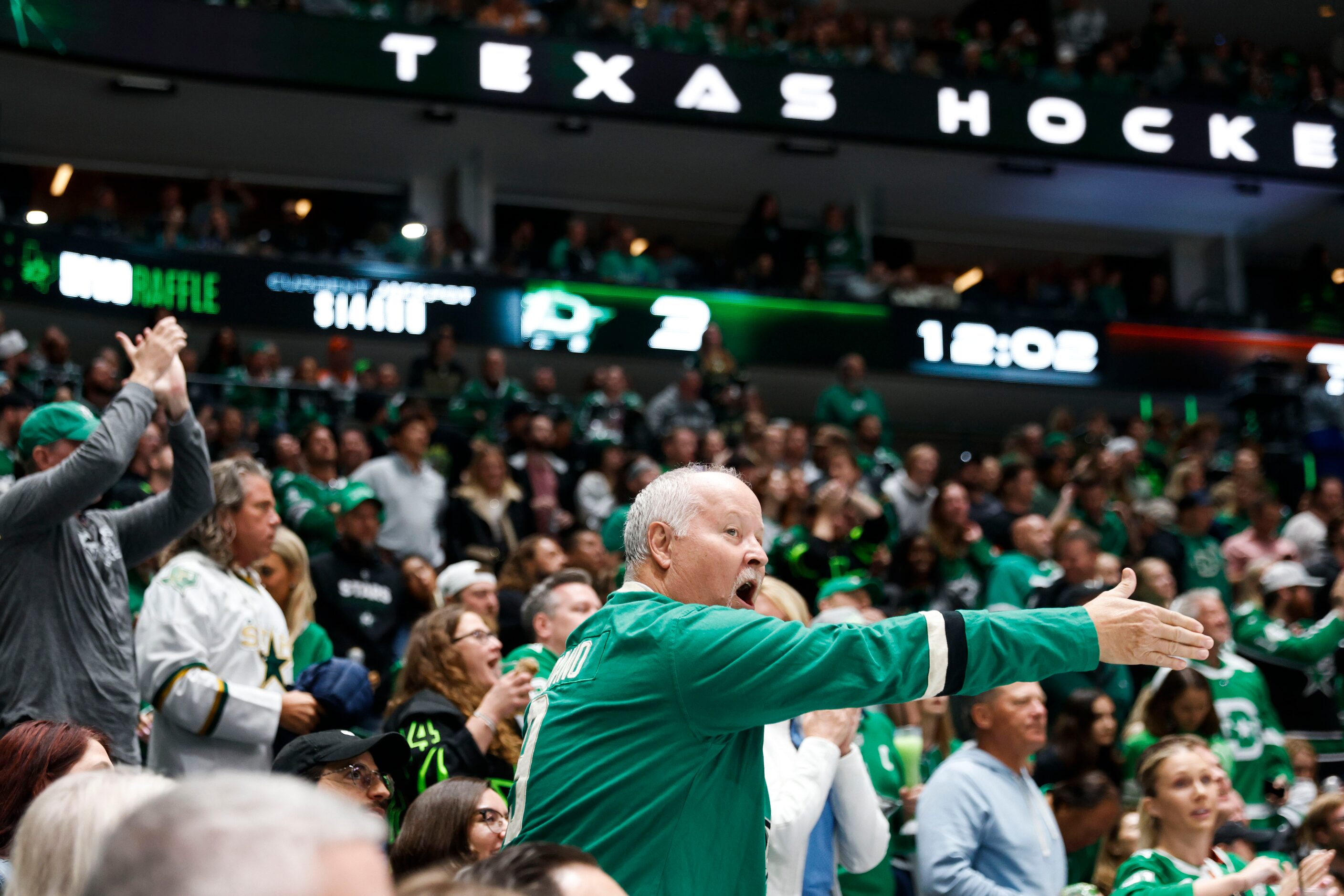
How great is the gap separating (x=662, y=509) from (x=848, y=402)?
9707mm

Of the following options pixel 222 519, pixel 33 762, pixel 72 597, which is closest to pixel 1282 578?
pixel 222 519

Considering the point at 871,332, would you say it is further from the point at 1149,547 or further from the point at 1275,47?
the point at 1275,47

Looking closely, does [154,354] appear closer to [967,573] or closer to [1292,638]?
[967,573]

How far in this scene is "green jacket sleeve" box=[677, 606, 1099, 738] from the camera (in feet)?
7.63

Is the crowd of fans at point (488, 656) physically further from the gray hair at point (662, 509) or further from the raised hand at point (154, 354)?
the gray hair at point (662, 509)

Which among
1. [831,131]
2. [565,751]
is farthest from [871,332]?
[565,751]

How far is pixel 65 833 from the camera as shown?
6.17 ft

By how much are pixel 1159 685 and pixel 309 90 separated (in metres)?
10.4

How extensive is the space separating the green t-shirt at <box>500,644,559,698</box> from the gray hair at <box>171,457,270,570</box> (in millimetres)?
939

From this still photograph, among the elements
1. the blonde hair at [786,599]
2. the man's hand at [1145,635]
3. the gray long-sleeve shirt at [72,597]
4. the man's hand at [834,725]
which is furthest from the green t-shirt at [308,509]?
the man's hand at [1145,635]

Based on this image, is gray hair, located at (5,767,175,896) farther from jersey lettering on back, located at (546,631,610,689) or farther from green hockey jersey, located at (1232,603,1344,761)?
green hockey jersey, located at (1232,603,1344,761)

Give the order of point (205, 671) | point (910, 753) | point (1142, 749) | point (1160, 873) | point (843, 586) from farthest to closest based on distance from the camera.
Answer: point (843, 586), point (1142, 749), point (910, 753), point (205, 671), point (1160, 873)

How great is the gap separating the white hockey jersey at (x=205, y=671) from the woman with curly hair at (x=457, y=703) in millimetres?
408

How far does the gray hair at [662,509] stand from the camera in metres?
2.69
